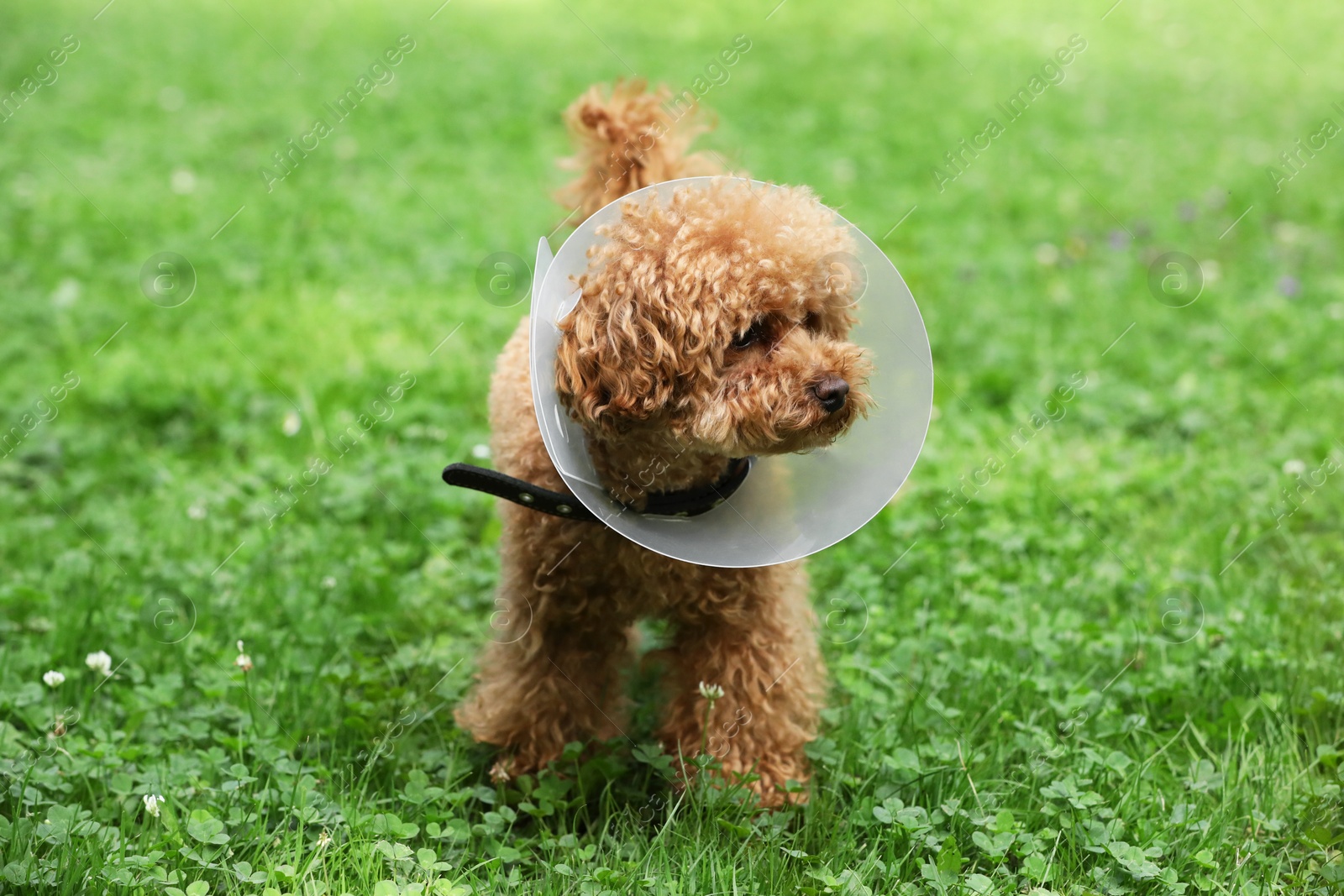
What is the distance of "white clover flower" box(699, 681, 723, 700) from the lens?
2597mm

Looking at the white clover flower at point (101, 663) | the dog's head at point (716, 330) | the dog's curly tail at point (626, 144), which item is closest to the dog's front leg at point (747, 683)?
the dog's head at point (716, 330)

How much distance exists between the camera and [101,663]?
2887mm

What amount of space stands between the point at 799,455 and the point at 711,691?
585 millimetres

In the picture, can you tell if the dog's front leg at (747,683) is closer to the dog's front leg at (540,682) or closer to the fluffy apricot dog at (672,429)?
the fluffy apricot dog at (672,429)

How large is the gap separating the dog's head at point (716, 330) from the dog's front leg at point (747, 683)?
0.57 m

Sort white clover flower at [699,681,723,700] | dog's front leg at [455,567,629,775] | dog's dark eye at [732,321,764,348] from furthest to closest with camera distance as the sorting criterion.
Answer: dog's front leg at [455,567,629,775] < white clover flower at [699,681,723,700] < dog's dark eye at [732,321,764,348]

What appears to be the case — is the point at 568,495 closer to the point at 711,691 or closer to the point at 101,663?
the point at 711,691

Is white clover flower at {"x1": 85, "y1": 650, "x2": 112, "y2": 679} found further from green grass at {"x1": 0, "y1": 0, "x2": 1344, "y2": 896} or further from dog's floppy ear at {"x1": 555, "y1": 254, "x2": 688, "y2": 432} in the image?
dog's floppy ear at {"x1": 555, "y1": 254, "x2": 688, "y2": 432}

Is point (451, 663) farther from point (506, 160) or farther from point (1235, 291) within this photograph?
point (506, 160)

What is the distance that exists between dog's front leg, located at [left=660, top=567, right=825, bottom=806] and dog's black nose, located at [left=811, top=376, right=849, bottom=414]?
0.64m

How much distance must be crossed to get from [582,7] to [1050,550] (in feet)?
30.5

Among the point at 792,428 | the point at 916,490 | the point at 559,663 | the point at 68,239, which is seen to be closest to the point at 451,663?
the point at 559,663

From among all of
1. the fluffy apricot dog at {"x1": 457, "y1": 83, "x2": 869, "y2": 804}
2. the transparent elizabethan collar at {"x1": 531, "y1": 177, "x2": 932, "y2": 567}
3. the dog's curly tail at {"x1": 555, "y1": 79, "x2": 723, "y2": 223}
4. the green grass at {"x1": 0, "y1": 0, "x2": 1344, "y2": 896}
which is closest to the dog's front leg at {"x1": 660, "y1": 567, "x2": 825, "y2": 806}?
the fluffy apricot dog at {"x1": 457, "y1": 83, "x2": 869, "y2": 804}

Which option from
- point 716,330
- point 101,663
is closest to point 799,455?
point 716,330
